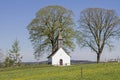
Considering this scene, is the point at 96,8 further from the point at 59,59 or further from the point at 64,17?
the point at 59,59

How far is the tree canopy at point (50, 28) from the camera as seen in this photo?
89562 millimetres

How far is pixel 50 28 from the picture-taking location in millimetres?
90250

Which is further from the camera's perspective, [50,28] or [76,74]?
[50,28]

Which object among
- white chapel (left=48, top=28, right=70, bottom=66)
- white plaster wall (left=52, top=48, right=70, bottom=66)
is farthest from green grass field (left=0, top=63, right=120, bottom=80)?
white plaster wall (left=52, top=48, right=70, bottom=66)

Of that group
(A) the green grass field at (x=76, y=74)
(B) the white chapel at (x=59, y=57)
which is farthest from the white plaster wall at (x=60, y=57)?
(A) the green grass field at (x=76, y=74)

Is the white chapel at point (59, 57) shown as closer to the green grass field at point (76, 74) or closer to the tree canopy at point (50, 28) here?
the tree canopy at point (50, 28)

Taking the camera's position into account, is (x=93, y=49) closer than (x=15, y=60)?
Yes

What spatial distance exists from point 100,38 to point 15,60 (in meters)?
25.3

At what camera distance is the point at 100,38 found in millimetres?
86062

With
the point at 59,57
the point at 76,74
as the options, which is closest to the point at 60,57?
the point at 59,57

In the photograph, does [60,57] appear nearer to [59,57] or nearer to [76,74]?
[59,57]

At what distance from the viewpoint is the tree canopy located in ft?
294

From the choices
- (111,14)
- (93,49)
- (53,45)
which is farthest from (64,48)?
(111,14)

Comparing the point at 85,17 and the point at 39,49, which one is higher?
the point at 85,17
